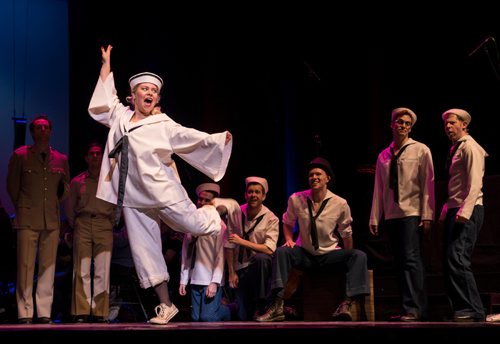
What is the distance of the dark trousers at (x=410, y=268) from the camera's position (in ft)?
19.1

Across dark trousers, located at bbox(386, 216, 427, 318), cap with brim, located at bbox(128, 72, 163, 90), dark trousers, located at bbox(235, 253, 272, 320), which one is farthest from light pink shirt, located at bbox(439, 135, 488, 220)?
cap with brim, located at bbox(128, 72, 163, 90)

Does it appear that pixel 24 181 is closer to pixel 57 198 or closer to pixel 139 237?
pixel 57 198

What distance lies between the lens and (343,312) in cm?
620

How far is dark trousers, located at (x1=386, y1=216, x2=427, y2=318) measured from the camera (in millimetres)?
5832

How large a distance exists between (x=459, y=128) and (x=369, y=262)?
6.98ft

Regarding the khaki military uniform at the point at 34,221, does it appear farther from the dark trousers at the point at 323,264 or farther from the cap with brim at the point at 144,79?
the dark trousers at the point at 323,264

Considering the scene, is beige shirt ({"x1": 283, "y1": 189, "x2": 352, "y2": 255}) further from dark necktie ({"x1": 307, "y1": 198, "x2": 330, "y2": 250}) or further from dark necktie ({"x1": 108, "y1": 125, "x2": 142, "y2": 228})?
dark necktie ({"x1": 108, "y1": 125, "x2": 142, "y2": 228})

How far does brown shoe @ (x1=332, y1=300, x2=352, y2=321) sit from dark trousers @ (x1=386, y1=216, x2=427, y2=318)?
1.63ft

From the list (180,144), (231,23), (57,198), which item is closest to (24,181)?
(57,198)

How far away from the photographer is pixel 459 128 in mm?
5816

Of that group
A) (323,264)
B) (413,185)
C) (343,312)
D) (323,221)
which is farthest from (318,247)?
(413,185)

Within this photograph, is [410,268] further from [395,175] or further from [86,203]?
[86,203]

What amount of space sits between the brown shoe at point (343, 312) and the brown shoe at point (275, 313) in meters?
0.44

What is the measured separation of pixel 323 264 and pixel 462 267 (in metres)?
1.32
